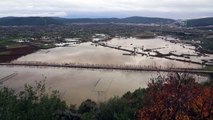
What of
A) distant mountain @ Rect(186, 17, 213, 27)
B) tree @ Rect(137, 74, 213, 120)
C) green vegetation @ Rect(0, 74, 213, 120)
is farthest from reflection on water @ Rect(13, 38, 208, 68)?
distant mountain @ Rect(186, 17, 213, 27)

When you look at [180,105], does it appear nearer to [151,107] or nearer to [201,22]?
[151,107]

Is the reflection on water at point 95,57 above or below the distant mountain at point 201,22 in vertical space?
above

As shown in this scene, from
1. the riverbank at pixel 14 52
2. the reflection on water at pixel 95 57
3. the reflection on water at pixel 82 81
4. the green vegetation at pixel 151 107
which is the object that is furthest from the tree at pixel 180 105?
the riverbank at pixel 14 52

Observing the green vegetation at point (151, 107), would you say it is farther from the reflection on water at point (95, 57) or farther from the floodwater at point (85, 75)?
the reflection on water at point (95, 57)

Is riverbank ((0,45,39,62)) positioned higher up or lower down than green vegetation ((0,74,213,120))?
lower down

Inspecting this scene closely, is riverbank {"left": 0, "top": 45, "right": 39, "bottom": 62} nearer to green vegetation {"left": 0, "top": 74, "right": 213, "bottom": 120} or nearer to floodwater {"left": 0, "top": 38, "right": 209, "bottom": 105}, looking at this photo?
floodwater {"left": 0, "top": 38, "right": 209, "bottom": 105}

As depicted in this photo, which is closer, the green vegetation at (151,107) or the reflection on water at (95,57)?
the green vegetation at (151,107)

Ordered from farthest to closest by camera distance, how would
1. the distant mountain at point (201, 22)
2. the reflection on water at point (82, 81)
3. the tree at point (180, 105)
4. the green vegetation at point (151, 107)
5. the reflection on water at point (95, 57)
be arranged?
the distant mountain at point (201, 22) → the reflection on water at point (95, 57) → the reflection on water at point (82, 81) → the green vegetation at point (151, 107) → the tree at point (180, 105)

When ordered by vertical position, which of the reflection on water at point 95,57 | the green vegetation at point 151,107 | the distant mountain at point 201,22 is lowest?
the distant mountain at point 201,22

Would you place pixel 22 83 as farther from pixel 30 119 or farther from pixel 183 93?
pixel 183 93
